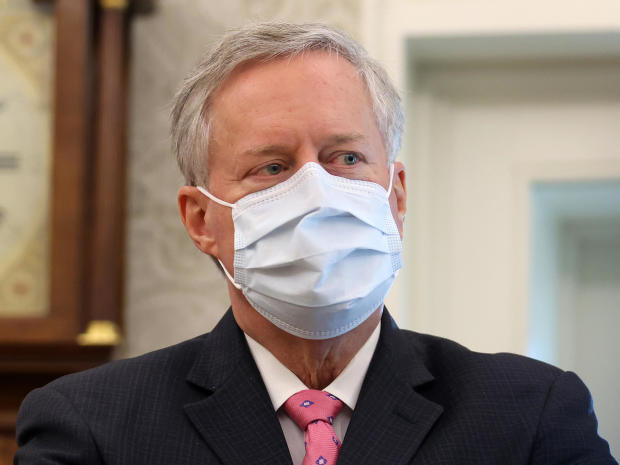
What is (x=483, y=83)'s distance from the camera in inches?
106

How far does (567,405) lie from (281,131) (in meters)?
0.57

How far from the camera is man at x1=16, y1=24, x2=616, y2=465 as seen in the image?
151 cm

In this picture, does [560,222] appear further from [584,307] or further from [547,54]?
[547,54]

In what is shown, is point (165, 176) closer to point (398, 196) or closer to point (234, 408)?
point (398, 196)

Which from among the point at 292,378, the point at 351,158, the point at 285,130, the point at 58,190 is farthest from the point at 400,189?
the point at 58,190

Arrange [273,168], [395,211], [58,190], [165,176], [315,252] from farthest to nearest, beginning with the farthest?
1. [165,176]
2. [58,190]
3. [395,211]
4. [273,168]
5. [315,252]

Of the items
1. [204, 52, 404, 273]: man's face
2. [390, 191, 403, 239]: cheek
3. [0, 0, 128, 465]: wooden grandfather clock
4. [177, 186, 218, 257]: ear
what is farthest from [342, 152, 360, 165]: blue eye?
[0, 0, 128, 465]: wooden grandfather clock

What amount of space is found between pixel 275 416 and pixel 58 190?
90 cm

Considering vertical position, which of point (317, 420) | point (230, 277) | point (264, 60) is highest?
point (264, 60)

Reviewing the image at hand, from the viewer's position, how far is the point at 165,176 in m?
2.46

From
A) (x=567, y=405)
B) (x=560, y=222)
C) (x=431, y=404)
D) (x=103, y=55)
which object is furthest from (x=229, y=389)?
(x=560, y=222)

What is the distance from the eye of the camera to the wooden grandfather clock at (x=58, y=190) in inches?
87.4

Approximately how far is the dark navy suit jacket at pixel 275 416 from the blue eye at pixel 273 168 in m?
0.25

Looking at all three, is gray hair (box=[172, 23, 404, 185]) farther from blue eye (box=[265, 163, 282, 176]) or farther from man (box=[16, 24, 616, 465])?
blue eye (box=[265, 163, 282, 176])
